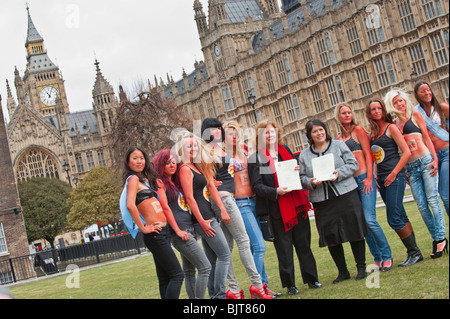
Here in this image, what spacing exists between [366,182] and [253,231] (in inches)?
56.8

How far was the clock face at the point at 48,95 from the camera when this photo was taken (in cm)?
11604

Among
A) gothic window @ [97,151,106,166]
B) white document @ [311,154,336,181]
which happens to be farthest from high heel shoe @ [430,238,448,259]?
gothic window @ [97,151,106,166]

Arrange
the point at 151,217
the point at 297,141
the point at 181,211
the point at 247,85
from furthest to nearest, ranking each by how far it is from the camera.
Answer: the point at 247,85 < the point at 297,141 < the point at 181,211 < the point at 151,217

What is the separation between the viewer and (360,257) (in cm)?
735

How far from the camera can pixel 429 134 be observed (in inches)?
286

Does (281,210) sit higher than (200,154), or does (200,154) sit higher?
(200,154)

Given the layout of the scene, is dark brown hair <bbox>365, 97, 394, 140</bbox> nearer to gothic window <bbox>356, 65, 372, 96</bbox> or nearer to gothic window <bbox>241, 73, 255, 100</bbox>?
gothic window <bbox>356, 65, 372, 96</bbox>


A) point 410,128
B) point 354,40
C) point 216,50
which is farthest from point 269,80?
point 410,128

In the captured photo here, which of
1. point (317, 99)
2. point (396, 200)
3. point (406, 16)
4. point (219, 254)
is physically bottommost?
point (219, 254)

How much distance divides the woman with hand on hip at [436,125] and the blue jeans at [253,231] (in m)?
2.13

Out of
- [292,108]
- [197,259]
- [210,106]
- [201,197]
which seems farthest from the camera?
[210,106]

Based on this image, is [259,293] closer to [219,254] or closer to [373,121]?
[219,254]
